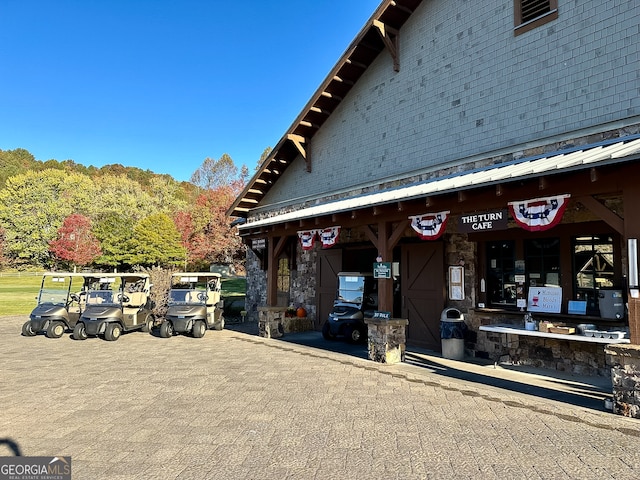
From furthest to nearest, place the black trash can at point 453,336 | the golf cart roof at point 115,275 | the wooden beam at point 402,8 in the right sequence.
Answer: the golf cart roof at point 115,275, the wooden beam at point 402,8, the black trash can at point 453,336

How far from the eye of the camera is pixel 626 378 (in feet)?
17.6

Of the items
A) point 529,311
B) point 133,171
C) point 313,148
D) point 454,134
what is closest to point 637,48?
point 454,134

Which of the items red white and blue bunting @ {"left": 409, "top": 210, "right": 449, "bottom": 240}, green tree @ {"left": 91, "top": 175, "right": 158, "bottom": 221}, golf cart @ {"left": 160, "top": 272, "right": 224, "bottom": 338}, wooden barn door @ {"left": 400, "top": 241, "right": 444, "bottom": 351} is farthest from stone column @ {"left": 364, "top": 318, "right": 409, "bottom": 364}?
green tree @ {"left": 91, "top": 175, "right": 158, "bottom": 221}

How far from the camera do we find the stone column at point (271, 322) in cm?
1227

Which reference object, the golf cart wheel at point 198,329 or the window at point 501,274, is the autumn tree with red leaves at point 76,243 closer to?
the golf cart wheel at point 198,329

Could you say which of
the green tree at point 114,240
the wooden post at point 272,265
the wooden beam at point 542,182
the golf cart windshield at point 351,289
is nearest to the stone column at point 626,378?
the wooden beam at point 542,182

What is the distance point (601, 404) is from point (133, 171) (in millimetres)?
66923

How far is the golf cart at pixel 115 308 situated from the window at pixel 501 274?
932 centimetres

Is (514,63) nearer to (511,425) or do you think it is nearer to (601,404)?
(601,404)

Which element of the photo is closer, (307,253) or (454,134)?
(454,134)

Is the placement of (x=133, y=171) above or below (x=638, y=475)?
above

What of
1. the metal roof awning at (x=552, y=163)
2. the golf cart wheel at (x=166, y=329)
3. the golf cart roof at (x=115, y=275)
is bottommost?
the golf cart wheel at (x=166, y=329)

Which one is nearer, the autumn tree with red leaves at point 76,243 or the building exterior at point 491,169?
the building exterior at point 491,169

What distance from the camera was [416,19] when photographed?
10875 millimetres
